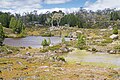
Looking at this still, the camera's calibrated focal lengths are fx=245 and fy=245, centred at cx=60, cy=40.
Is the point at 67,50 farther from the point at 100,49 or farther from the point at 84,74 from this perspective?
the point at 84,74

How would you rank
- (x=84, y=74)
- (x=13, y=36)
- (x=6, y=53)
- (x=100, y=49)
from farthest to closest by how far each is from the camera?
(x=13, y=36)
(x=100, y=49)
(x=6, y=53)
(x=84, y=74)

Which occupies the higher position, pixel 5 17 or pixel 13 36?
pixel 5 17

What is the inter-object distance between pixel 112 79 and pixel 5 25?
164 meters

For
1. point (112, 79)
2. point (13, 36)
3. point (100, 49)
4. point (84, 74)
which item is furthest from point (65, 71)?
point (13, 36)

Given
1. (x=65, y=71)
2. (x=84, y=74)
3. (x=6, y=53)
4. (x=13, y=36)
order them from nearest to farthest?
1. (x=84, y=74)
2. (x=65, y=71)
3. (x=6, y=53)
4. (x=13, y=36)

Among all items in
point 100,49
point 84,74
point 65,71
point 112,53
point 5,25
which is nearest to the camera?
point 84,74

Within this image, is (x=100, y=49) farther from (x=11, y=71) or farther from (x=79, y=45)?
(x=11, y=71)

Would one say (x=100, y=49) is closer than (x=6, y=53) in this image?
No

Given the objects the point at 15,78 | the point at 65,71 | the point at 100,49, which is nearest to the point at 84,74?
the point at 65,71

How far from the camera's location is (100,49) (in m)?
99.3

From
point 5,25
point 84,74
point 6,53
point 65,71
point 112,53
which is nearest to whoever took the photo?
point 84,74

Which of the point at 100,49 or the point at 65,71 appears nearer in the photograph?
the point at 65,71

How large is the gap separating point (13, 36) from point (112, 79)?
431 ft

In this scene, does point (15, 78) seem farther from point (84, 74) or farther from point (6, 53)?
point (6, 53)
